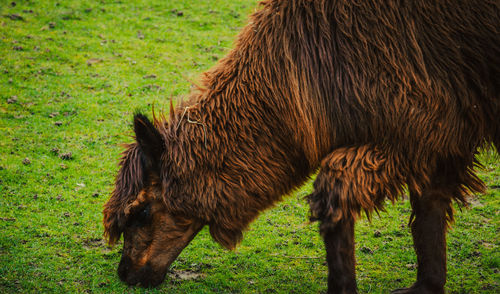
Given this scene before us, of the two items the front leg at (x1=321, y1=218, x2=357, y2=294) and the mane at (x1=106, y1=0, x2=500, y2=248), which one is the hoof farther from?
the mane at (x1=106, y1=0, x2=500, y2=248)

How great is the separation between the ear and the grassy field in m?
0.69

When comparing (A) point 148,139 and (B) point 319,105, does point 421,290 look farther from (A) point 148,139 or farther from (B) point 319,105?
(A) point 148,139

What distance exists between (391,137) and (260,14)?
4.62 feet

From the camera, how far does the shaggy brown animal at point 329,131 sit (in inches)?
132

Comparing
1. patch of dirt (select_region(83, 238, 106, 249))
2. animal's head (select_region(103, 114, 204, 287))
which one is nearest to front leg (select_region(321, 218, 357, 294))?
animal's head (select_region(103, 114, 204, 287))

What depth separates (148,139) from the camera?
142 inches

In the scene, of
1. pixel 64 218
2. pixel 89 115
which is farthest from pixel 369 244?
pixel 89 115

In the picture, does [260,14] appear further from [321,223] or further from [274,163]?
[321,223]

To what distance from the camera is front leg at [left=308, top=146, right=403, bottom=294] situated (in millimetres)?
3342

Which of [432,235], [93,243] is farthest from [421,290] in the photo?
[93,243]

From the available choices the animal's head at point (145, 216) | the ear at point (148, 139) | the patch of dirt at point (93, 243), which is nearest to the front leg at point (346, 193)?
the animal's head at point (145, 216)

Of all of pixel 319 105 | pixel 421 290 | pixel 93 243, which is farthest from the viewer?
pixel 93 243

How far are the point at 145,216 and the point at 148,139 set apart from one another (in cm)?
63

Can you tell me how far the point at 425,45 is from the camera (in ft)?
11.0
